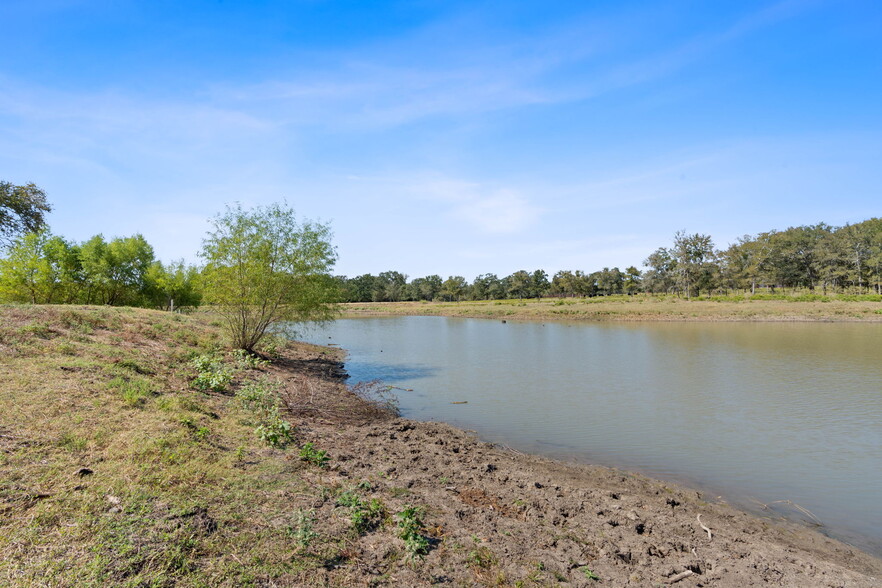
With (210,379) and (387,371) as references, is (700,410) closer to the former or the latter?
(387,371)

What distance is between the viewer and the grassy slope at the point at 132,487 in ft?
14.9

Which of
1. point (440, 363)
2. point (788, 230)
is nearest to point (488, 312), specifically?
point (440, 363)

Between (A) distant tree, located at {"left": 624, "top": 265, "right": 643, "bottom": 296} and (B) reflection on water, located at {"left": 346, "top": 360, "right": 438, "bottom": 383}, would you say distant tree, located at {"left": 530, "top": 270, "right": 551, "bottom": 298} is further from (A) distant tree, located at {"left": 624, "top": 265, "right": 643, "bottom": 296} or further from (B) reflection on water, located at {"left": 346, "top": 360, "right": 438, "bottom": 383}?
(B) reflection on water, located at {"left": 346, "top": 360, "right": 438, "bottom": 383}

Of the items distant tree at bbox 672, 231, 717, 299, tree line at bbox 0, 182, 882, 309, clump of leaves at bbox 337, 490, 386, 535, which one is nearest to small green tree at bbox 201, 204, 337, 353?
tree line at bbox 0, 182, 882, 309

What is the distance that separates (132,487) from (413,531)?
3.86m

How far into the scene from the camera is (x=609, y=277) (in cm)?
12988

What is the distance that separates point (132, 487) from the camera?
5906mm

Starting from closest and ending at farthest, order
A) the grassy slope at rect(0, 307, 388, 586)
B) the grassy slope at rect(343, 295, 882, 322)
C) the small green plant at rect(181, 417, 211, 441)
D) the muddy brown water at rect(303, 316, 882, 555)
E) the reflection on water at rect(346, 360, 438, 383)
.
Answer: the grassy slope at rect(0, 307, 388, 586) → the small green plant at rect(181, 417, 211, 441) → the muddy brown water at rect(303, 316, 882, 555) → the reflection on water at rect(346, 360, 438, 383) → the grassy slope at rect(343, 295, 882, 322)

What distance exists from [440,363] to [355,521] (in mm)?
22419

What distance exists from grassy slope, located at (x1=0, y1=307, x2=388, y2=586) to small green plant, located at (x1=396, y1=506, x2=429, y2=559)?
0.83 m

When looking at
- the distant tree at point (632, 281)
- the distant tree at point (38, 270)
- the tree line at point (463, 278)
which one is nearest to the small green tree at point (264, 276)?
the tree line at point (463, 278)

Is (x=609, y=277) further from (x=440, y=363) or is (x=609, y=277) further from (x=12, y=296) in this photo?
(x=12, y=296)

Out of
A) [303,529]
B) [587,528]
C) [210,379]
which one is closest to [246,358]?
[210,379]

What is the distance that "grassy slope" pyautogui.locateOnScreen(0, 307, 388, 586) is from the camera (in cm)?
454
